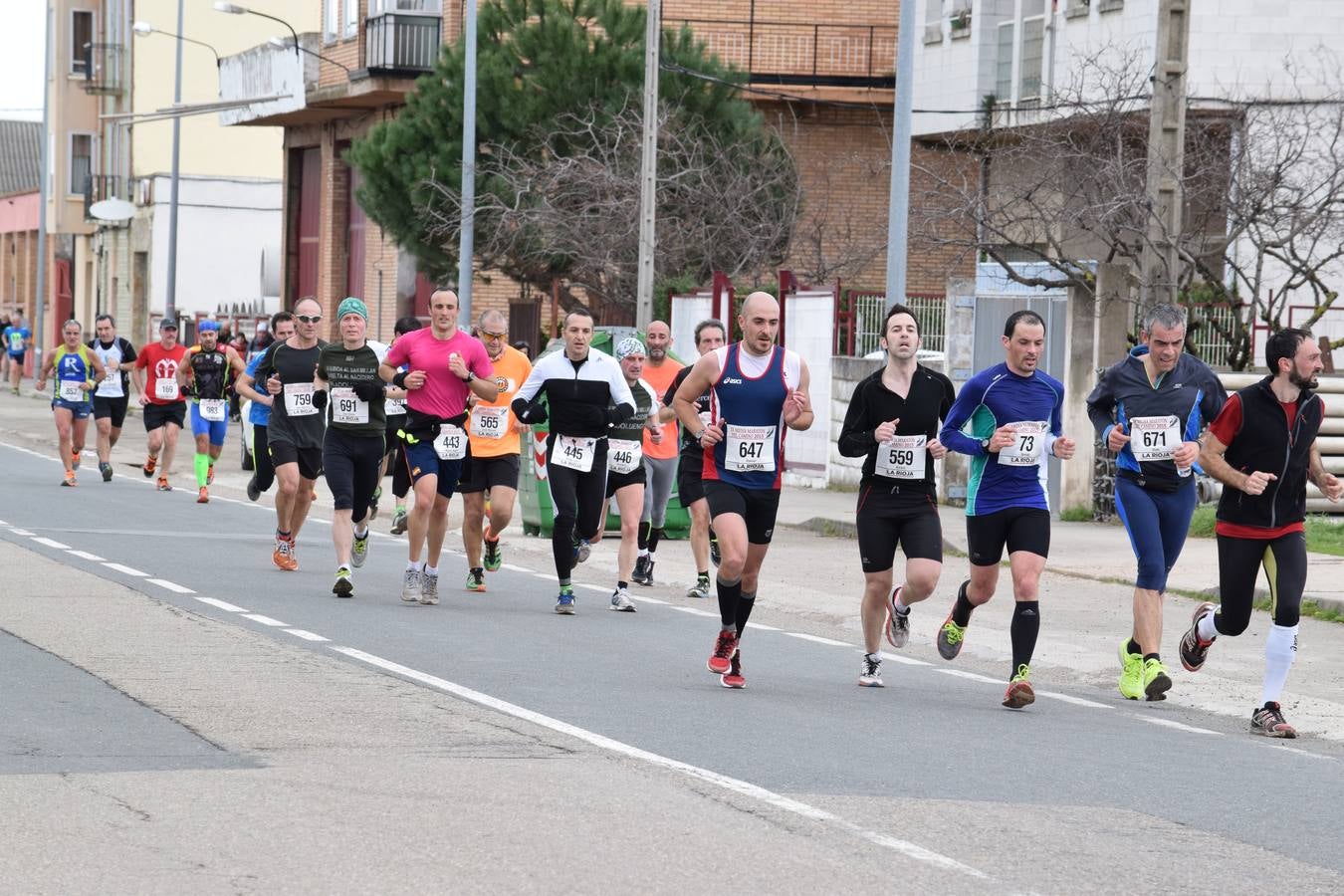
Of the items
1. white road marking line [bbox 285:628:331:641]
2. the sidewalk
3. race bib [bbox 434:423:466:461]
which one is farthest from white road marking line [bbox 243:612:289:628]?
the sidewalk

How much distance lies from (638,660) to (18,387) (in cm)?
4866

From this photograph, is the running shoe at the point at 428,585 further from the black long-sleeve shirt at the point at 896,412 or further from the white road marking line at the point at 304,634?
the black long-sleeve shirt at the point at 896,412

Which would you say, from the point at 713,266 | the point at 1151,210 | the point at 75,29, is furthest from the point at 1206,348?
the point at 75,29

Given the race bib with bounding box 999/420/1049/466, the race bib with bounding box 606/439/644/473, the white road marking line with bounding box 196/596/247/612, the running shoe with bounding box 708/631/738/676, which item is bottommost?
the white road marking line with bounding box 196/596/247/612

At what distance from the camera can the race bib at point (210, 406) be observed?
24.7 metres

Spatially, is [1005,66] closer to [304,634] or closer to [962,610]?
[304,634]

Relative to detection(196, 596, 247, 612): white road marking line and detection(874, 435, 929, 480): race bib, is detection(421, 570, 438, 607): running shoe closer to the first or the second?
detection(196, 596, 247, 612): white road marking line

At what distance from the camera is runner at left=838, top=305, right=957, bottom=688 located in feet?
36.2

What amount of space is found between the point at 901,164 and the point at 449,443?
7.44 meters

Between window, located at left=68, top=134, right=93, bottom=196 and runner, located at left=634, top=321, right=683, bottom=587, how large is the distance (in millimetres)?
60096

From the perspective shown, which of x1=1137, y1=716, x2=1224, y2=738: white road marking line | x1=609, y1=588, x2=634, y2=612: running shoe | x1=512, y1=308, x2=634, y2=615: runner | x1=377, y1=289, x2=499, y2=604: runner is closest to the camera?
x1=1137, y1=716, x2=1224, y2=738: white road marking line

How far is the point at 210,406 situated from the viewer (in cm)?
2472

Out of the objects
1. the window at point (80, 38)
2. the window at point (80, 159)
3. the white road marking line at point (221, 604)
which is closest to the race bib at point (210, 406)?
the white road marking line at point (221, 604)

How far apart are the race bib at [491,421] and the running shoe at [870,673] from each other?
14.1 feet
